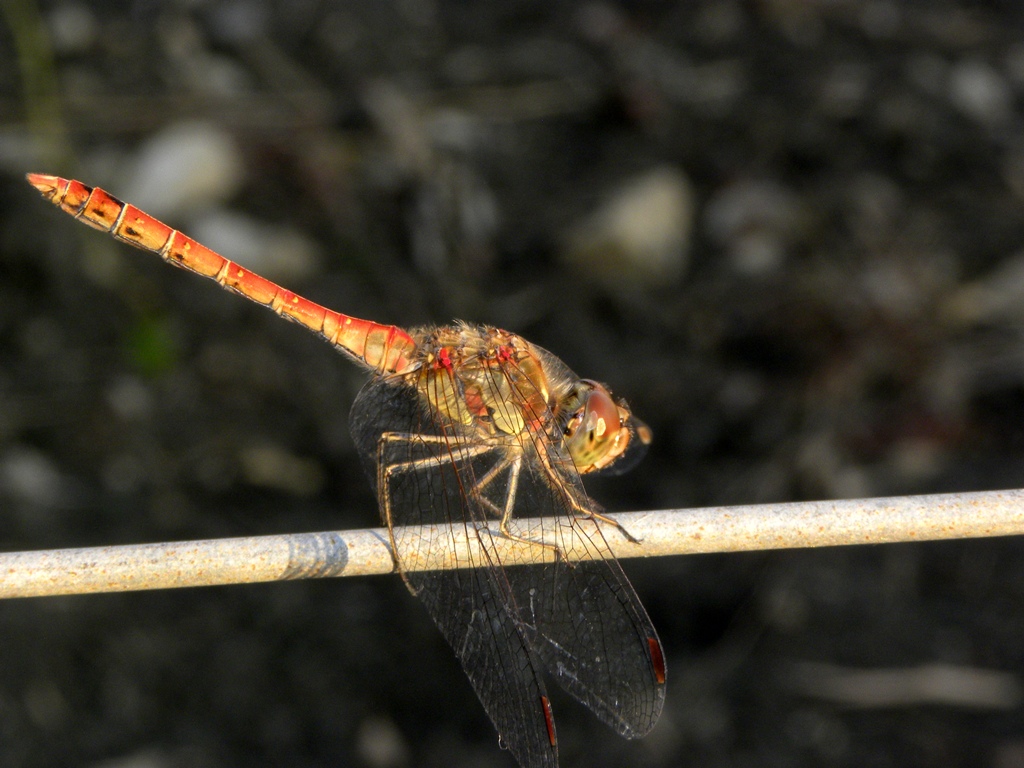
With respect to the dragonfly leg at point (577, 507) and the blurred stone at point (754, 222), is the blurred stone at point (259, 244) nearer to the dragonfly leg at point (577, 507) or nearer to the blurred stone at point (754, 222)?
the blurred stone at point (754, 222)

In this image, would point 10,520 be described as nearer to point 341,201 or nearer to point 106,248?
point 106,248

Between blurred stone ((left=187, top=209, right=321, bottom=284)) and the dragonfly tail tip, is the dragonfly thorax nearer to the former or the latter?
the dragonfly tail tip

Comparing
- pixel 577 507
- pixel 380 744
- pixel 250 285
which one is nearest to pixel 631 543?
pixel 577 507

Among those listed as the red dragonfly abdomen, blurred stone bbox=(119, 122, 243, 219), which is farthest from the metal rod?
blurred stone bbox=(119, 122, 243, 219)

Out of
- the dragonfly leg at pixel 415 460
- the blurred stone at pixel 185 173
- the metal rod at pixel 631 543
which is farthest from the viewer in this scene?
the blurred stone at pixel 185 173

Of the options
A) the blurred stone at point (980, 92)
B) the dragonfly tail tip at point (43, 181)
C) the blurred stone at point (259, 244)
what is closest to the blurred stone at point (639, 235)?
the blurred stone at point (259, 244)

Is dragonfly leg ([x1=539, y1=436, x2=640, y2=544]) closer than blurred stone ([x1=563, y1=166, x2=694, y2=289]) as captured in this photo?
Yes

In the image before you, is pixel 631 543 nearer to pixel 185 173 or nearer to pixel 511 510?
pixel 511 510
